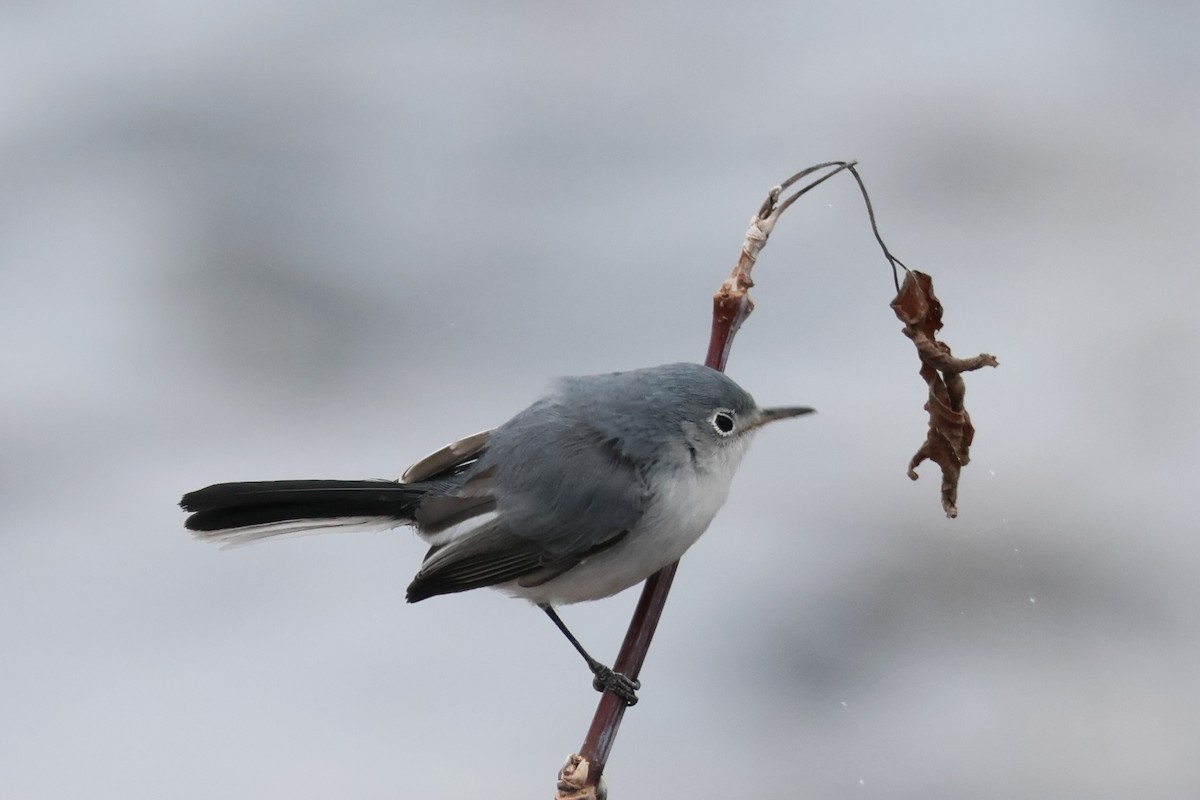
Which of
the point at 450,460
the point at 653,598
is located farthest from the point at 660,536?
the point at 450,460

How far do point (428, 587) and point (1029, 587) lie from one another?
3.01 m

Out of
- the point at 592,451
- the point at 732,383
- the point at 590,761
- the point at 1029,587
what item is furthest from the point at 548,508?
the point at 1029,587

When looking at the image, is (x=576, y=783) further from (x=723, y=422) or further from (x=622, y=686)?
(x=723, y=422)

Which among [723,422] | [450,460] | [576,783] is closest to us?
[576,783]

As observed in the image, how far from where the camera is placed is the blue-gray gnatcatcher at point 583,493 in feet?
6.54

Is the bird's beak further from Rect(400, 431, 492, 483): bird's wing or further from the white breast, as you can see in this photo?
Rect(400, 431, 492, 483): bird's wing

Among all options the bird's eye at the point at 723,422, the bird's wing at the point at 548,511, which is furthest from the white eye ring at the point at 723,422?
the bird's wing at the point at 548,511

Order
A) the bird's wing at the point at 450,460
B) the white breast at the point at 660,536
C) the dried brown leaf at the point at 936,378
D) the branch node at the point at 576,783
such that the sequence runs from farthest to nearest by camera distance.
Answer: the bird's wing at the point at 450,460, the white breast at the point at 660,536, the dried brown leaf at the point at 936,378, the branch node at the point at 576,783

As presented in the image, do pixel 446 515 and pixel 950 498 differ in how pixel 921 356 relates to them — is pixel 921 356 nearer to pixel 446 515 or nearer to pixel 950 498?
pixel 950 498

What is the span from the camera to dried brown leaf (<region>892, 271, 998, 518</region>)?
1778mm

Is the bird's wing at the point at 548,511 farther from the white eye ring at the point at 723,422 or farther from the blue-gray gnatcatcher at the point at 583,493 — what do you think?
the white eye ring at the point at 723,422

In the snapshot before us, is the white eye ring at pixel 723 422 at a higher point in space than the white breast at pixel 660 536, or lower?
higher

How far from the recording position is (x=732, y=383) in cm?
200

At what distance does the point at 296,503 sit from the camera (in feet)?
6.79
